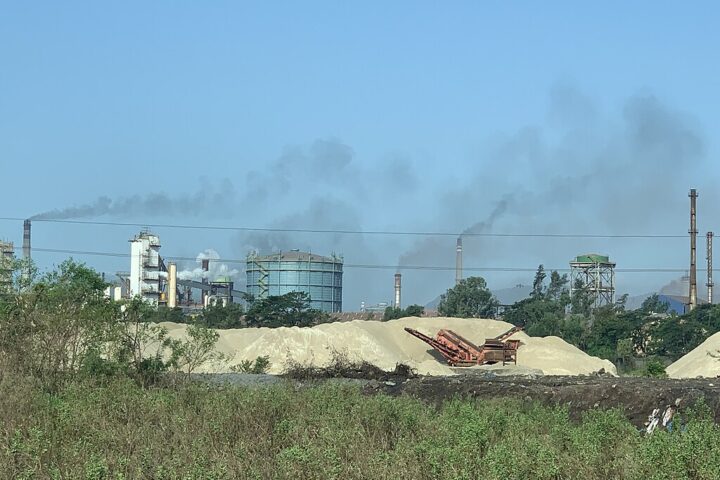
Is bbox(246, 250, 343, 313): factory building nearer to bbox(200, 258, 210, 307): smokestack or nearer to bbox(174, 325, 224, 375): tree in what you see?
bbox(200, 258, 210, 307): smokestack

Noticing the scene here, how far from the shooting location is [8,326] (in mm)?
20141

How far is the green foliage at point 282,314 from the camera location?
69.6 m

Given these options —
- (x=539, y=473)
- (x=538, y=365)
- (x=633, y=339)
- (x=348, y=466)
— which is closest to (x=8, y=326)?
(x=348, y=466)

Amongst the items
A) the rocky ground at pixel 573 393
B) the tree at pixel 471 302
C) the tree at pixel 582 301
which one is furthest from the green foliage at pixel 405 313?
the rocky ground at pixel 573 393

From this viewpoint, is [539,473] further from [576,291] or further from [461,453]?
[576,291]

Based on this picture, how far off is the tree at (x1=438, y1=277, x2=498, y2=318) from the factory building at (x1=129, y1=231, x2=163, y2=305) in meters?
21.9

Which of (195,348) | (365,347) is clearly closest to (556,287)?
(365,347)

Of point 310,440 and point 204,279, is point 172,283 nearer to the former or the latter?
point 204,279

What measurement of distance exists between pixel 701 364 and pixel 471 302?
3702cm

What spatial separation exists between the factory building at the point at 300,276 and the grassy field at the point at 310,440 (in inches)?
2622

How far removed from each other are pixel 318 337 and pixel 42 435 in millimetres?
36733

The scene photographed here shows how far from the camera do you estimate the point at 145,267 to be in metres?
81.9

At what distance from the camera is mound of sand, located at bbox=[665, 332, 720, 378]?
3931 centimetres

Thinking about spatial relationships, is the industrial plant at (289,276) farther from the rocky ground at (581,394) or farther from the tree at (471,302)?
the rocky ground at (581,394)
